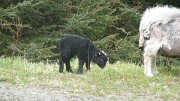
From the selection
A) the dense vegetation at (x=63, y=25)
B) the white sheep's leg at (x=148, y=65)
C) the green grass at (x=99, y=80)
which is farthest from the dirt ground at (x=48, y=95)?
the dense vegetation at (x=63, y=25)

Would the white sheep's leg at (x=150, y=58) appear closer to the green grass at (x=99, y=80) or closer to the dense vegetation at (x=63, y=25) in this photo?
the green grass at (x=99, y=80)

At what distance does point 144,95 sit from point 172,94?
510 mm

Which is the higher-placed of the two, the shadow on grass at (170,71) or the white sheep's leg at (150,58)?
the white sheep's leg at (150,58)

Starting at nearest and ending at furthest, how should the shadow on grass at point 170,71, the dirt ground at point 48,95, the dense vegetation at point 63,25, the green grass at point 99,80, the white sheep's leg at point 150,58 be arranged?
the dirt ground at point 48,95 < the green grass at point 99,80 < the white sheep's leg at point 150,58 < the shadow on grass at point 170,71 < the dense vegetation at point 63,25

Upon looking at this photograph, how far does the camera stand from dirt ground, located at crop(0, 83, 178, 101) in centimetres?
762

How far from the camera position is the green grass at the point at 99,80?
886cm

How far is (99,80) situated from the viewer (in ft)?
32.6

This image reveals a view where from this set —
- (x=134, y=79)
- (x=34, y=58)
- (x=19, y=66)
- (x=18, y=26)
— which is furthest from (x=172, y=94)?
(x=18, y=26)

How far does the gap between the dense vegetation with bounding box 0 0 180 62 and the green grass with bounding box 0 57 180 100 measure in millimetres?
5645

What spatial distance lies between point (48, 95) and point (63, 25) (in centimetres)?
1209

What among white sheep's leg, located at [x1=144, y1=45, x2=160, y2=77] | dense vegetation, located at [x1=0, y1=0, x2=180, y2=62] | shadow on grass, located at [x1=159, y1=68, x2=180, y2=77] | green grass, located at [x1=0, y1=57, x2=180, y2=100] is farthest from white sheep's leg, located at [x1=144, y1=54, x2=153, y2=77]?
dense vegetation, located at [x1=0, y1=0, x2=180, y2=62]

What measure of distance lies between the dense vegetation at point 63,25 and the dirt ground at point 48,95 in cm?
794

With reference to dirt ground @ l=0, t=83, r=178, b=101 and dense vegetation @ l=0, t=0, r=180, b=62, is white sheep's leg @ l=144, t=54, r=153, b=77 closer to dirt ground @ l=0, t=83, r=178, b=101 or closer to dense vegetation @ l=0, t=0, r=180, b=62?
dirt ground @ l=0, t=83, r=178, b=101

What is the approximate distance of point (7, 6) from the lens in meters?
19.1
